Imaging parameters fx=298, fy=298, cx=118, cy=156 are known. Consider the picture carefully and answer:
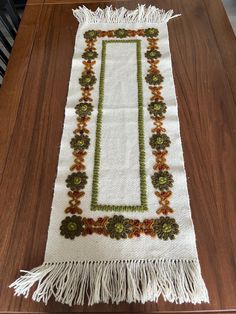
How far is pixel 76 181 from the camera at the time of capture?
2.34 ft

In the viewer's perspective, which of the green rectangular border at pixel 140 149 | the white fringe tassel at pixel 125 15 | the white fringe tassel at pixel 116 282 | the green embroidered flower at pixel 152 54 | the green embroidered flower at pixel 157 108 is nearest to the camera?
the white fringe tassel at pixel 116 282

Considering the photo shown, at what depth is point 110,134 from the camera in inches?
31.2

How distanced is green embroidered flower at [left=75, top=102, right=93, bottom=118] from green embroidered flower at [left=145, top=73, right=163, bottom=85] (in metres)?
0.19

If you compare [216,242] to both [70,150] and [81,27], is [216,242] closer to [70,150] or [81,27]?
[70,150]

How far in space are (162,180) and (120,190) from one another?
102 millimetres

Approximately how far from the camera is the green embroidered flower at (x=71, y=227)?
65cm

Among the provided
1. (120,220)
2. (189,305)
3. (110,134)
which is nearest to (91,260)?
(120,220)

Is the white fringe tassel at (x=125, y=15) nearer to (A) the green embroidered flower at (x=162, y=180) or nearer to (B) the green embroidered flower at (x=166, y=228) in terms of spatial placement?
(A) the green embroidered flower at (x=162, y=180)

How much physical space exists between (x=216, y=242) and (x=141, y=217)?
164 mm

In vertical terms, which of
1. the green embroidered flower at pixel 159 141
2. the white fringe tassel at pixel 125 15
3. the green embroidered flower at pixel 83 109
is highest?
the white fringe tassel at pixel 125 15

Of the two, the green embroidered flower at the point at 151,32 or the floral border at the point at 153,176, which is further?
A: the green embroidered flower at the point at 151,32

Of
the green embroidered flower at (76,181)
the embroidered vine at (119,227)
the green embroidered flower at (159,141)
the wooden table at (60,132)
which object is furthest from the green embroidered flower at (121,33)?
the embroidered vine at (119,227)

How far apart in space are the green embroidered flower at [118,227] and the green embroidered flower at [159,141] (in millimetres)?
210

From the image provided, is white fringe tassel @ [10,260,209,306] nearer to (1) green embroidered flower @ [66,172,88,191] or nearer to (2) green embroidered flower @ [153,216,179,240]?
(2) green embroidered flower @ [153,216,179,240]
